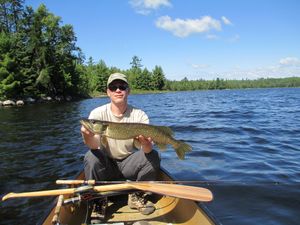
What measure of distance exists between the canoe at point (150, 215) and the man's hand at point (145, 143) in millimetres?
861

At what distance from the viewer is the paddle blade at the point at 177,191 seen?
458cm

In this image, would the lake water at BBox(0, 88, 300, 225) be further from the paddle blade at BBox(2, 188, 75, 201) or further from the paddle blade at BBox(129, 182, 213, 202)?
the paddle blade at BBox(2, 188, 75, 201)

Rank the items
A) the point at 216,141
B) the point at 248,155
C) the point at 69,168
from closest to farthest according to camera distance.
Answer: the point at 69,168 → the point at 248,155 → the point at 216,141

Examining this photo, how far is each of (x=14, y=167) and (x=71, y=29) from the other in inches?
1996

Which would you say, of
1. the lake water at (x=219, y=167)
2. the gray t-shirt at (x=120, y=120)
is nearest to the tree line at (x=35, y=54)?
the lake water at (x=219, y=167)

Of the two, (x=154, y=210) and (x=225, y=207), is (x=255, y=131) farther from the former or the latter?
(x=154, y=210)

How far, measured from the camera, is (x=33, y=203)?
285 inches

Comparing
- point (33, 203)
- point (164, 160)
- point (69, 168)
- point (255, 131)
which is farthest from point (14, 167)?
point (255, 131)

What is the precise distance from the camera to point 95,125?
472cm

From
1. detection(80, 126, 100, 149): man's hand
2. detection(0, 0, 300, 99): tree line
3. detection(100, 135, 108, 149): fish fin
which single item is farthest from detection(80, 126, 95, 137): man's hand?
detection(0, 0, 300, 99): tree line

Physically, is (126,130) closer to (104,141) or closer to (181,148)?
(104,141)

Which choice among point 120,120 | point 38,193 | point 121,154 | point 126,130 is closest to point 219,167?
point 121,154

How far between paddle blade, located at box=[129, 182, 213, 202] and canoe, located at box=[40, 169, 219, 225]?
137mm

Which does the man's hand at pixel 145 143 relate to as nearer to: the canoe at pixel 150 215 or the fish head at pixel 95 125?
the fish head at pixel 95 125
